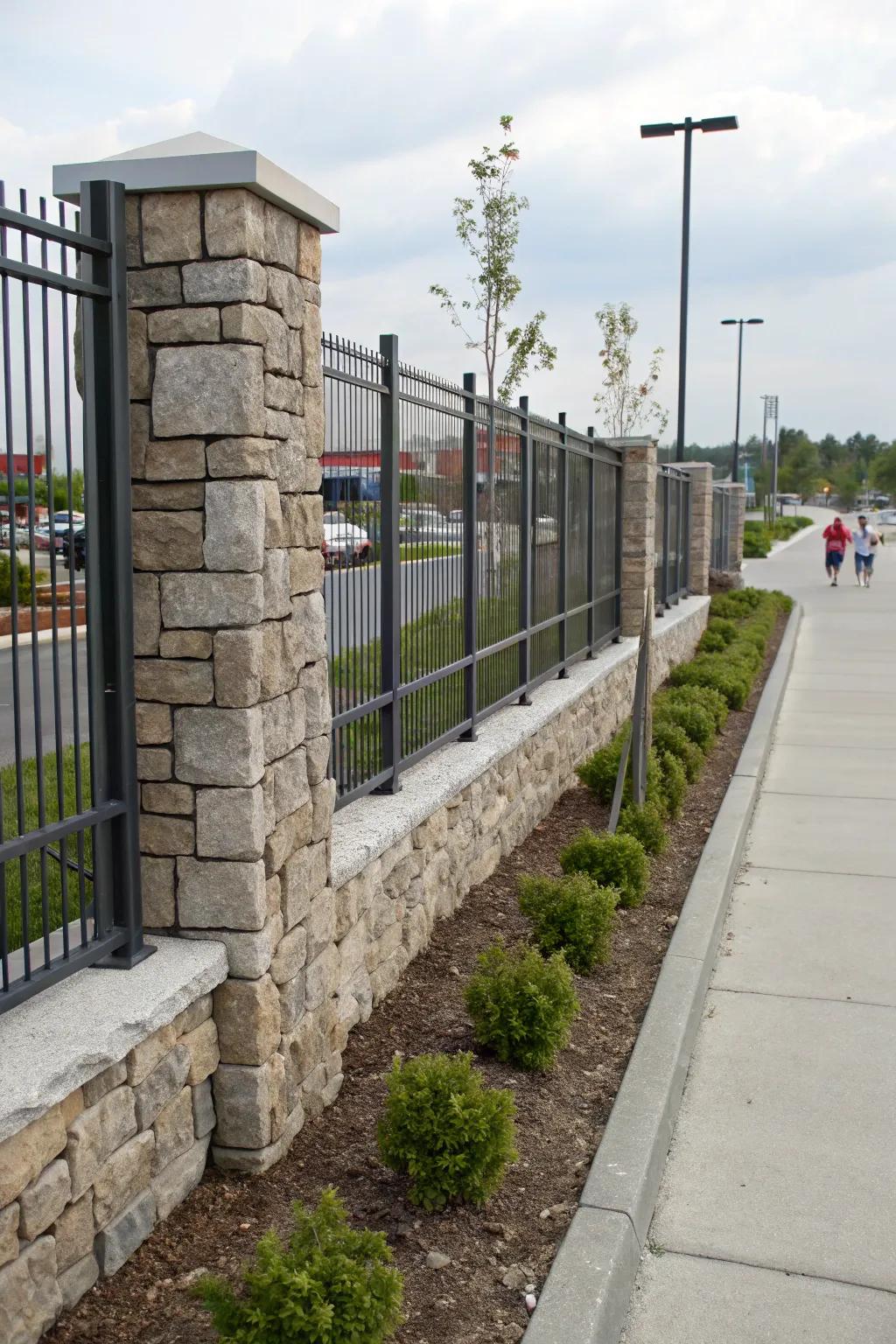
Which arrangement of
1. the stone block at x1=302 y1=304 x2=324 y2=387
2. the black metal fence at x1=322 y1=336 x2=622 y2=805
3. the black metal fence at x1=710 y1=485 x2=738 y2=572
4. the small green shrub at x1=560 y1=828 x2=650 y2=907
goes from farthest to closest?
the black metal fence at x1=710 y1=485 x2=738 y2=572
the small green shrub at x1=560 y1=828 x2=650 y2=907
the black metal fence at x1=322 y1=336 x2=622 y2=805
the stone block at x1=302 y1=304 x2=324 y2=387

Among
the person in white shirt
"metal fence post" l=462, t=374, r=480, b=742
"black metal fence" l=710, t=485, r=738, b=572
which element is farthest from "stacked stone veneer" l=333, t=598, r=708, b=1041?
the person in white shirt

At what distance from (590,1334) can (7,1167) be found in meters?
1.45

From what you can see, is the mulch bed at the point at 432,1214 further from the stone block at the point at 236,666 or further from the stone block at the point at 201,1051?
the stone block at the point at 236,666

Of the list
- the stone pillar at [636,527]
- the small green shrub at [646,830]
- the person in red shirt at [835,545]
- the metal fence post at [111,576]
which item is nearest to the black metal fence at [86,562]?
the metal fence post at [111,576]

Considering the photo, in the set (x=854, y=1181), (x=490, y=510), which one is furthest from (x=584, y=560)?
(x=854, y=1181)

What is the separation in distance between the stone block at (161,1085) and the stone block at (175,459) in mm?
1595

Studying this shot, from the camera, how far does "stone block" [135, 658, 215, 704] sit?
3627mm

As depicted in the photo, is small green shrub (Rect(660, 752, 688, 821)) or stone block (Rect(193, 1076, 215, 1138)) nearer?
stone block (Rect(193, 1076, 215, 1138))

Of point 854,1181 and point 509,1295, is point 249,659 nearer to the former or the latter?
A: point 509,1295

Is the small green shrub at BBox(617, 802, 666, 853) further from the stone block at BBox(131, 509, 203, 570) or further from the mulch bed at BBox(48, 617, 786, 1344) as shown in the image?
the stone block at BBox(131, 509, 203, 570)

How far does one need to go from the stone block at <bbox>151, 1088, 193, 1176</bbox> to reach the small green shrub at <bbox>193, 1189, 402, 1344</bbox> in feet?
1.96

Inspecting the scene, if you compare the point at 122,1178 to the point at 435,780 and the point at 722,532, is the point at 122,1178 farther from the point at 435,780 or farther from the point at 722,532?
the point at 722,532

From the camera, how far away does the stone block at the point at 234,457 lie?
355 centimetres

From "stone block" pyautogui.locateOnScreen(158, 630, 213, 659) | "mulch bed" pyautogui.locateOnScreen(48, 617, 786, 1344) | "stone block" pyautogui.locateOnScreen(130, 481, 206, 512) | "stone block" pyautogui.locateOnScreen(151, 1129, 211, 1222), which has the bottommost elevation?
"mulch bed" pyautogui.locateOnScreen(48, 617, 786, 1344)
